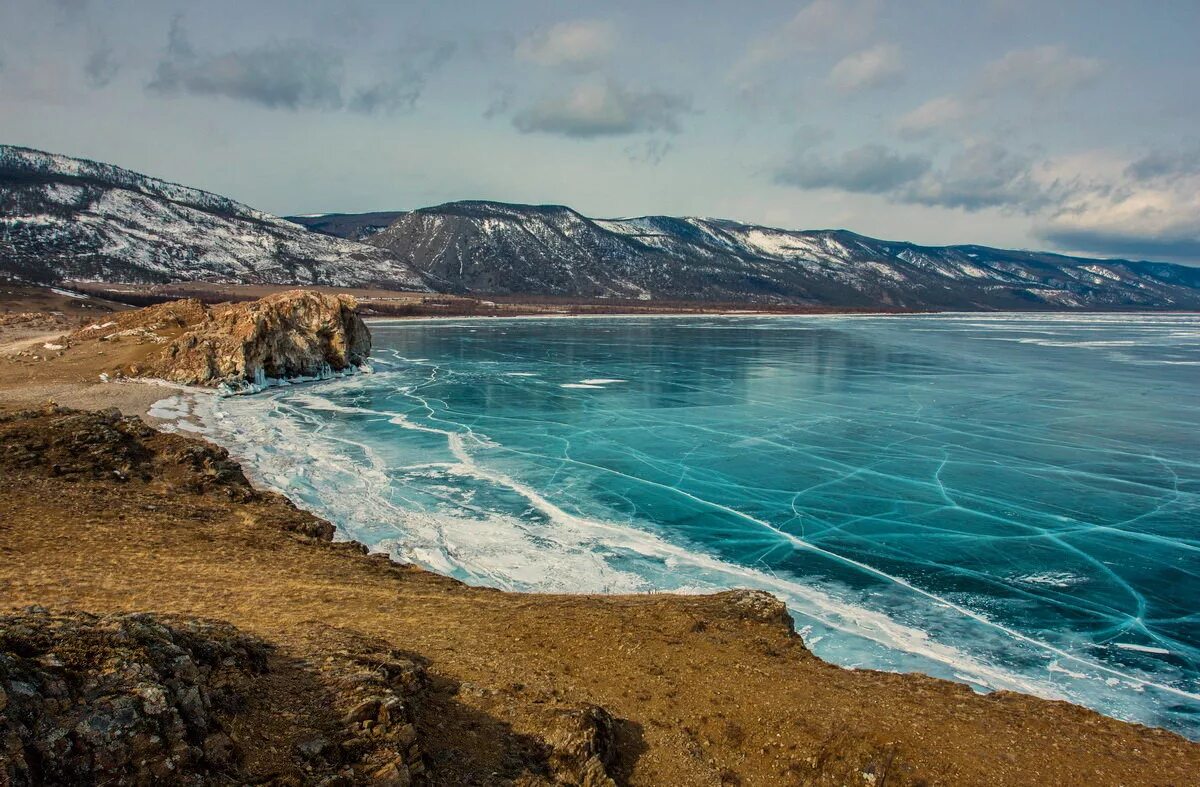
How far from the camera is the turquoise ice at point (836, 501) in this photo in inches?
474

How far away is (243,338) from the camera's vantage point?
38938 mm

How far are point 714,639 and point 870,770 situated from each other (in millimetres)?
2863

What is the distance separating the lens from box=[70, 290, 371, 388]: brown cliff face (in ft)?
120

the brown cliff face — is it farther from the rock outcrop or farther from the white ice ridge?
the rock outcrop

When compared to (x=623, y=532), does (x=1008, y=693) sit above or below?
above

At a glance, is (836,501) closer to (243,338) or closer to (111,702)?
(111,702)

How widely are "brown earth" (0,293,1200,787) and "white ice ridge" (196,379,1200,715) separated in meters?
2.83

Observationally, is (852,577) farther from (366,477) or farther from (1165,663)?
(366,477)

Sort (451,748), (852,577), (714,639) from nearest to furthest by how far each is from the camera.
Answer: (451,748) < (714,639) < (852,577)

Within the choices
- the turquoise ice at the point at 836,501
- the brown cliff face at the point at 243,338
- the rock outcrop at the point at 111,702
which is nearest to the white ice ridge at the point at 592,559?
the turquoise ice at the point at 836,501

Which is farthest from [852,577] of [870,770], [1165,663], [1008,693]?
[870,770]

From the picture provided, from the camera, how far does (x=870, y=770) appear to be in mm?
6254

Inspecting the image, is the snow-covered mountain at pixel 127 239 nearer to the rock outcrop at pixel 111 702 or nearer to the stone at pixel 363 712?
the rock outcrop at pixel 111 702

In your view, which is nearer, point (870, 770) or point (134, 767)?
point (134, 767)
